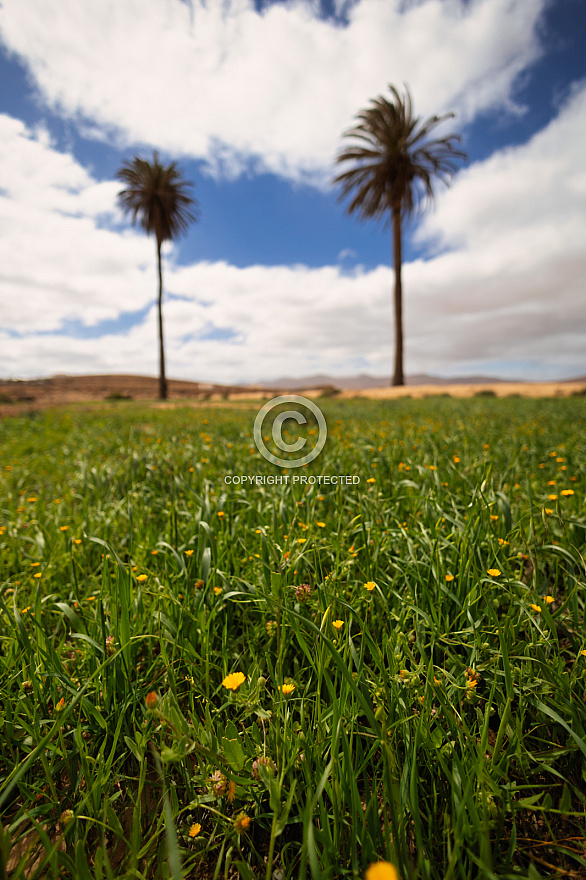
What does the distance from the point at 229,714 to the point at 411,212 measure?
2519 cm

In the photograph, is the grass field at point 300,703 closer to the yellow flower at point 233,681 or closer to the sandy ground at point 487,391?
the yellow flower at point 233,681

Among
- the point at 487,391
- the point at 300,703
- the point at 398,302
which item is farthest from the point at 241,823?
the point at 398,302

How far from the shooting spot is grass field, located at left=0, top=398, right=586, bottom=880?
95 centimetres

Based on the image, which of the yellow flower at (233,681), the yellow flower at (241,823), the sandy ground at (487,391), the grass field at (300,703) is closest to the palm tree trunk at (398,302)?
the sandy ground at (487,391)

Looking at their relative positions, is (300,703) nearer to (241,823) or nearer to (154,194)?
(241,823)

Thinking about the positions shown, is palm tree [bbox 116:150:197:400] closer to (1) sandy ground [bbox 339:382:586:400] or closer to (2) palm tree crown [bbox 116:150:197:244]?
(2) palm tree crown [bbox 116:150:197:244]

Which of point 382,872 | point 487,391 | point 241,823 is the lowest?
point 241,823

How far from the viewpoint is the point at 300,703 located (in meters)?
1.33

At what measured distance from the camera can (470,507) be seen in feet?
6.51

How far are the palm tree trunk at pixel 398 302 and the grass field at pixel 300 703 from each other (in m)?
19.0

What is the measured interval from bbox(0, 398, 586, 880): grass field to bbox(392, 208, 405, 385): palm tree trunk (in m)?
19.0

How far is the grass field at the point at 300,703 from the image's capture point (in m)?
0.95

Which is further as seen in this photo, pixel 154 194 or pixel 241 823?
pixel 154 194

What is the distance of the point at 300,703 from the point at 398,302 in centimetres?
2088
